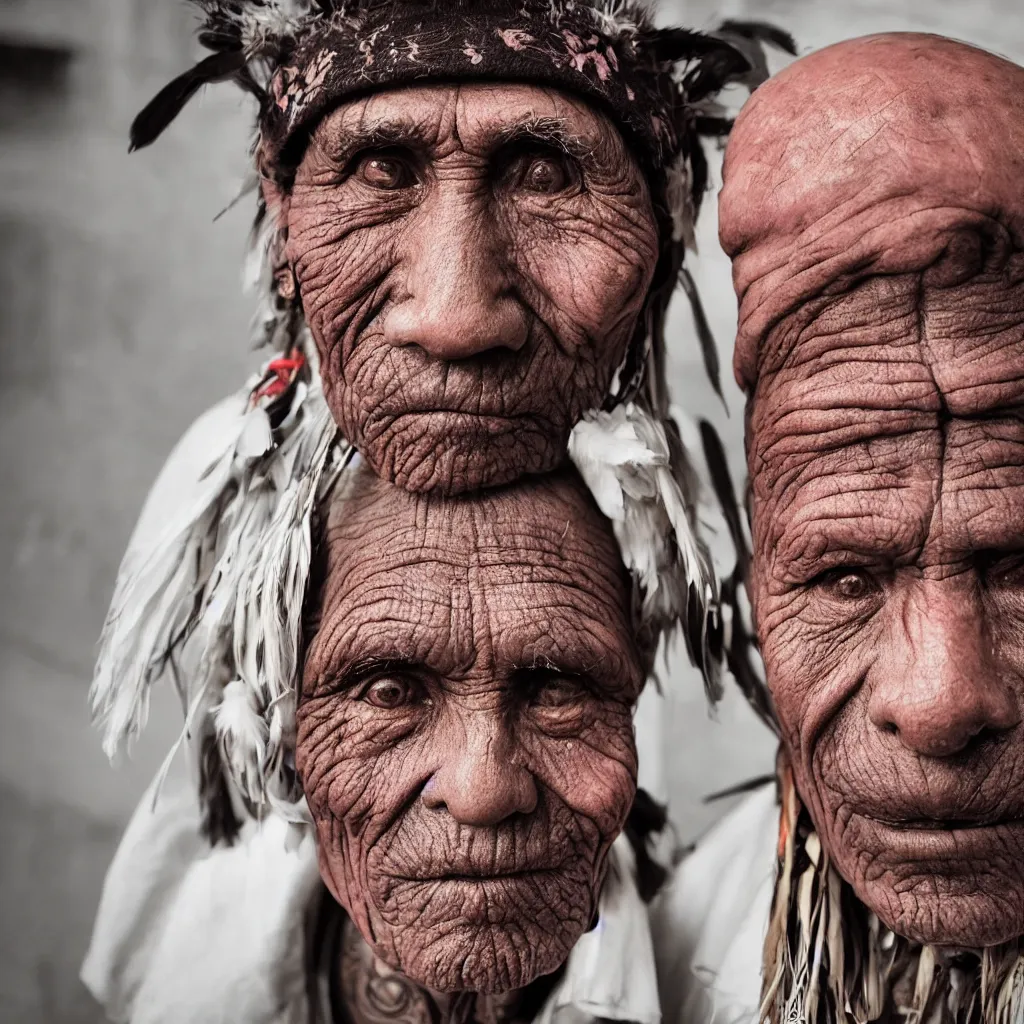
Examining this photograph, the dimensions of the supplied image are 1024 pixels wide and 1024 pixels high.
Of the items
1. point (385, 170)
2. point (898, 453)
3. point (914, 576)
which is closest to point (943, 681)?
point (914, 576)

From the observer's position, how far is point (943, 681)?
1.41 m

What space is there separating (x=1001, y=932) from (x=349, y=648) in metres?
0.72

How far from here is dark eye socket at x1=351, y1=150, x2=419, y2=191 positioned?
4.99 feet

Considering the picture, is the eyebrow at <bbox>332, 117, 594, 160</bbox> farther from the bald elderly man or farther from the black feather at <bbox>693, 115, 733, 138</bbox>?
the black feather at <bbox>693, 115, 733, 138</bbox>

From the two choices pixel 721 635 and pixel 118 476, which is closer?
pixel 721 635

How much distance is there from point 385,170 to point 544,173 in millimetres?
164

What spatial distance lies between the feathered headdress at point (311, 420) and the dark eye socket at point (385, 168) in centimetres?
7

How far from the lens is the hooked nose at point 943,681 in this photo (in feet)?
4.62

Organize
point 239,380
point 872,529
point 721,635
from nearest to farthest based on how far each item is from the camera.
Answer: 1. point 872,529
2. point 721,635
3. point 239,380

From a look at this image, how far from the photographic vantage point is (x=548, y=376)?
1.54 m

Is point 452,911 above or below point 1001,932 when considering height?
below

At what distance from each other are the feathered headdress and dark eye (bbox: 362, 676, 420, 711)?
0.11 m

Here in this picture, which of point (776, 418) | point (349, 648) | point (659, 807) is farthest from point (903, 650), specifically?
point (659, 807)

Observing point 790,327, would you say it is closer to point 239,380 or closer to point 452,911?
point 452,911
